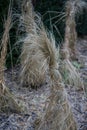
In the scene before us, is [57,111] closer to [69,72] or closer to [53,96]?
[53,96]

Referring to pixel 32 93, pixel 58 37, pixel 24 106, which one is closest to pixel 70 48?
pixel 58 37

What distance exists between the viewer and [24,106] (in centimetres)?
358

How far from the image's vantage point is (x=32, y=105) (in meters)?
3.64

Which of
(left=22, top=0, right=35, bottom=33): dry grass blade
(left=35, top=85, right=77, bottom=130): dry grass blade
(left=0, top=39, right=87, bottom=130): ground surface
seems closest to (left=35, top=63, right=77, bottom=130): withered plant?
(left=35, top=85, right=77, bottom=130): dry grass blade

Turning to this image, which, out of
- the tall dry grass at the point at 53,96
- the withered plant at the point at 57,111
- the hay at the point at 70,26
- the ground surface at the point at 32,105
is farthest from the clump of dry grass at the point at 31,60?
the hay at the point at 70,26

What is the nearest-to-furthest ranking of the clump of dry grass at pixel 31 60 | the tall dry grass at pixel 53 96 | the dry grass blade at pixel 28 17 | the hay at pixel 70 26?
the tall dry grass at pixel 53 96 < the clump of dry grass at pixel 31 60 < the dry grass blade at pixel 28 17 < the hay at pixel 70 26

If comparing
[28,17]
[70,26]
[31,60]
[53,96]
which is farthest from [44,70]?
[70,26]

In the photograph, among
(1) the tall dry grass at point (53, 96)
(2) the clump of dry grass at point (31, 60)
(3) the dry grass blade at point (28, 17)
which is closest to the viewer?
(1) the tall dry grass at point (53, 96)

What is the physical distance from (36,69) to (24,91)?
34 cm

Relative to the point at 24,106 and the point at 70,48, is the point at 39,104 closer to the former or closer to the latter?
the point at 24,106

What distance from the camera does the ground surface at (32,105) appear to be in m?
3.27

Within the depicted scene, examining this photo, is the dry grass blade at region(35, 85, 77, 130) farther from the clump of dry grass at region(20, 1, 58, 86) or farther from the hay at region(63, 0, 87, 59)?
the hay at region(63, 0, 87, 59)

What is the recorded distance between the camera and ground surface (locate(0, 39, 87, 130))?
327 cm

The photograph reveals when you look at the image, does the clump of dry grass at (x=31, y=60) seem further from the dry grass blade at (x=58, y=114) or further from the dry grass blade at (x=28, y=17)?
the dry grass blade at (x=58, y=114)
